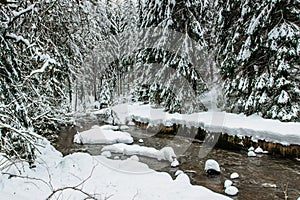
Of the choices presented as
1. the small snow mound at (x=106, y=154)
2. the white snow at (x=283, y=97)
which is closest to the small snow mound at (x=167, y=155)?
the small snow mound at (x=106, y=154)

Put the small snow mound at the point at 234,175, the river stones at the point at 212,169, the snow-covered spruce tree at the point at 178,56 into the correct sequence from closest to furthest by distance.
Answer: the small snow mound at the point at 234,175
the river stones at the point at 212,169
the snow-covered spruce tree at the point at 178,56

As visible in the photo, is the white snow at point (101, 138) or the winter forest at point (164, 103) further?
the white snow at point (101, 138)

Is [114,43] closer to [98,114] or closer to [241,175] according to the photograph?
[98,114]

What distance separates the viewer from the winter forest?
4.43 m

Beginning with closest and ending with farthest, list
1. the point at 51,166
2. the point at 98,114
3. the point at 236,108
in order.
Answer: the point at 51,166, the point at 236,108, the point at 98,114

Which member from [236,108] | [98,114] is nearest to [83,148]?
[236,108]

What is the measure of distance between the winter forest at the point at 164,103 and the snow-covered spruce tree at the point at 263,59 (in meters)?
0.04

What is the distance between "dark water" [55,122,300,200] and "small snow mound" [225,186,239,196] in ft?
0.35

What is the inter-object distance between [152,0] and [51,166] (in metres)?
12.6

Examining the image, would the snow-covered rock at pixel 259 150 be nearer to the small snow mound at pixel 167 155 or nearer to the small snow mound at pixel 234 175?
the small snow mound at pixel 234 175

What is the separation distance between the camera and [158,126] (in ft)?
48.9

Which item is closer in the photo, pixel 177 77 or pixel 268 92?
pixel 268 92

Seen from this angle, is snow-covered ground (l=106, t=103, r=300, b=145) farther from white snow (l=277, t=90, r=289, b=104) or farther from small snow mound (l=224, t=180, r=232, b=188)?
small snow mound (l=224, t=180, r=232, b=188)

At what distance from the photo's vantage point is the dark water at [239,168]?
268 inches
